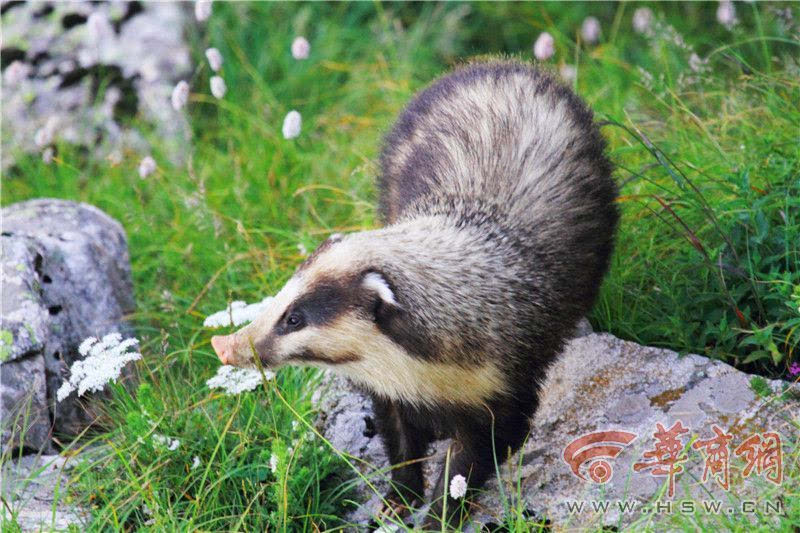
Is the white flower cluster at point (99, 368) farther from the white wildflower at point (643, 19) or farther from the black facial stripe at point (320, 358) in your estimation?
the white wildflower at point (643, 19)

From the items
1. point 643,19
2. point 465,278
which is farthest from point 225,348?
point 643,19

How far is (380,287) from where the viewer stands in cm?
384

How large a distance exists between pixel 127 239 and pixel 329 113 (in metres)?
2.04

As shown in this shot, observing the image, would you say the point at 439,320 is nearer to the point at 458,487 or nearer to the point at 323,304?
the point at 323,304

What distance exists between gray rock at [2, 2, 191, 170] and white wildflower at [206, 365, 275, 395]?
3.42 meters

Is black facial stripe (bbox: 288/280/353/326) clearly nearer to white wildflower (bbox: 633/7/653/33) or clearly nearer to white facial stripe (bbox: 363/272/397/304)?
white facial stripe (bbox: 363/272/397/304)

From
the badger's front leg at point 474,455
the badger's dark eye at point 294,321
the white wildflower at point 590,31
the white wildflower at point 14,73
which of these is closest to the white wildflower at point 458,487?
the badger's front leg at point 474,455

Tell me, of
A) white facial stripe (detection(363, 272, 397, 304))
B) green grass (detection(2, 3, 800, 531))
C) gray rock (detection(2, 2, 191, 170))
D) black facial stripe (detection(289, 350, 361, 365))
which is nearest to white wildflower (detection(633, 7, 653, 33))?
green grass (detection(2, 3, 800, 531))

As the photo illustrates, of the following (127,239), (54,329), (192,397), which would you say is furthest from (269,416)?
(127,239)

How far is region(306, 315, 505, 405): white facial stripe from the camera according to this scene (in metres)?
3.88

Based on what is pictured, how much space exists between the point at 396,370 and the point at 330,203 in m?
2.66

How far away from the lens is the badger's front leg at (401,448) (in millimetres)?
4344

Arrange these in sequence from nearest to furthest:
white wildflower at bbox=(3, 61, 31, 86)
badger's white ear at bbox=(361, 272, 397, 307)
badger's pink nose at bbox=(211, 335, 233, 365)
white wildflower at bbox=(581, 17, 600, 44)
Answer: badger's white ear at bbox=(361, 272, 397, 307)
badger's pink nose at bbox=(211, 335, 233, 365)
white wildflower at bbox=(3, 61, 31, 86)
white wildflower at bbox=(581, 17, 600, 44)

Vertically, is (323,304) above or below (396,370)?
above
